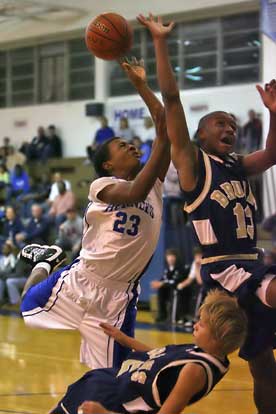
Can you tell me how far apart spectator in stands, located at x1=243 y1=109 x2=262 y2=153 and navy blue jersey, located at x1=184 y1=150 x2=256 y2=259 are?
1161 cm

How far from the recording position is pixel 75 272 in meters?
5.59

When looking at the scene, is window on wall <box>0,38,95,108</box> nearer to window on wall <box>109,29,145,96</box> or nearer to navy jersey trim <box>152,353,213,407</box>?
window on wall <box>109,29,145,96</box>

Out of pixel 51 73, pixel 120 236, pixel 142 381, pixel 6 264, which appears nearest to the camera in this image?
pixel 142 381

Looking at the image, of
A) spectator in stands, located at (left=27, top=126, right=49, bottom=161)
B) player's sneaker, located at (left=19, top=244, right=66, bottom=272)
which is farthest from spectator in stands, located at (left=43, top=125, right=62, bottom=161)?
player's sneaker, located at (left=19, top=244, right=66, bottom=272)

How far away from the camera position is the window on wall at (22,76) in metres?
23.1

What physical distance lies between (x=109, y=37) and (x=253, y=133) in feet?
37.5

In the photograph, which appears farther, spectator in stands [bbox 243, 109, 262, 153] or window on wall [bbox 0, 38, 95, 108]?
window on wall [bbox 0, 38, 95, 108]

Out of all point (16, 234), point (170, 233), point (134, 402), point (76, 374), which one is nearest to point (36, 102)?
point (16, 234)

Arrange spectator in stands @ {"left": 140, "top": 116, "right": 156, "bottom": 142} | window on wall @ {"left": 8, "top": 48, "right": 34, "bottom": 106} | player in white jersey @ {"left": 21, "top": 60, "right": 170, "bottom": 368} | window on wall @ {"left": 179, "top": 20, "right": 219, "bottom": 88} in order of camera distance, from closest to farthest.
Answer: player in white jersey @ {"left": 21, "top": 60, "right": 170, "bottom": 368}, window on wall @ {"left": 179, "top": 20, "right": 219, "bottom": 88}, spectator in stands @ {"left": 140, "top": 116, "right": 156, "bottom": 142}, window on wall @ {"left": 8, "top": 48, "right": 34, "bottom": 106}

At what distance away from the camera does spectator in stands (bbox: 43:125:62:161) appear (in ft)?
69.8

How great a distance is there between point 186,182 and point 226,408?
2.48 meters

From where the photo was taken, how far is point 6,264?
16.0 metres

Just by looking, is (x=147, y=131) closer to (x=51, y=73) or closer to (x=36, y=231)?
(x=51, y=73)

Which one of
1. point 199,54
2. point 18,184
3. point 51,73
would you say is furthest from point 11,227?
point 51,73
